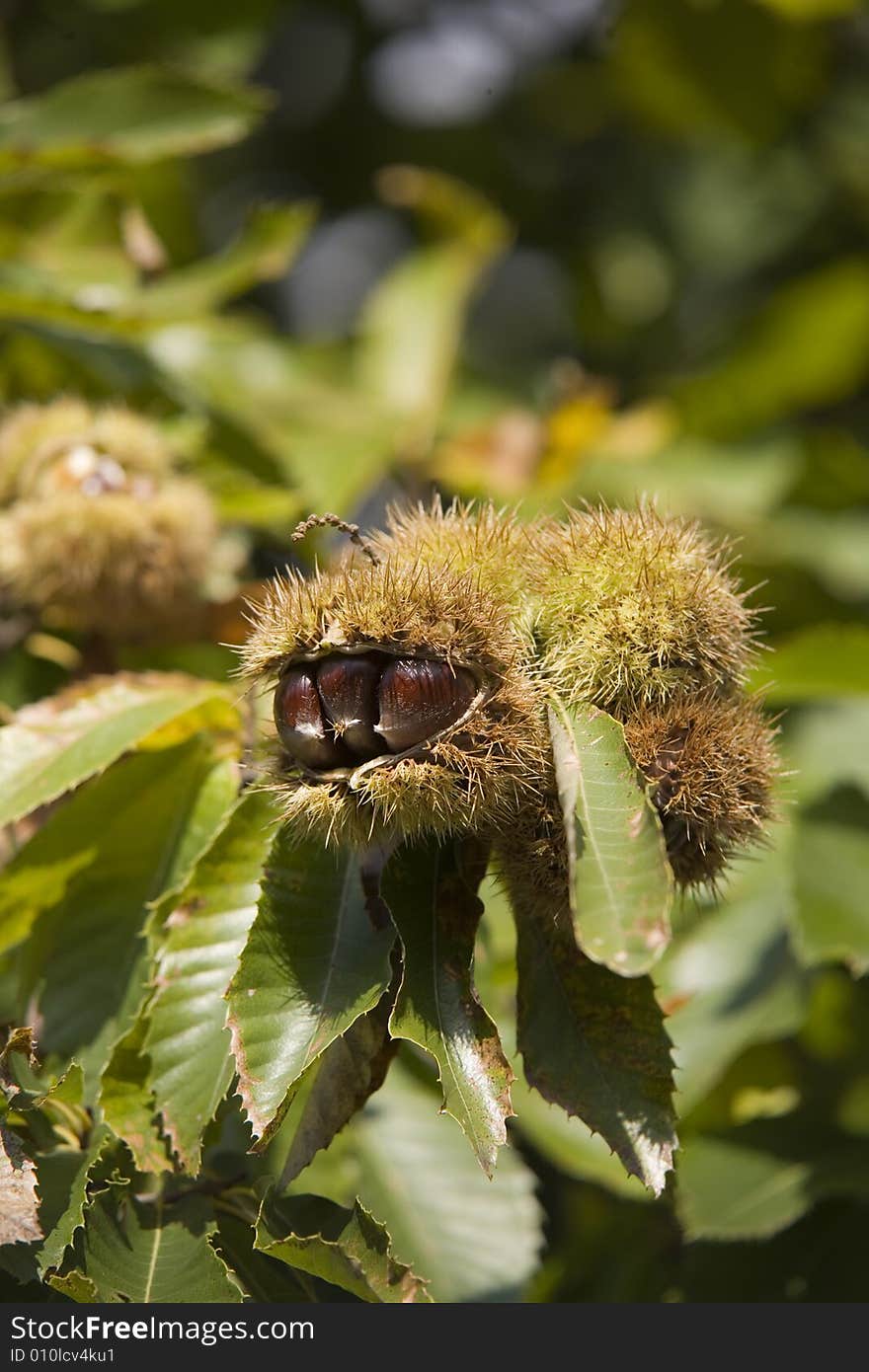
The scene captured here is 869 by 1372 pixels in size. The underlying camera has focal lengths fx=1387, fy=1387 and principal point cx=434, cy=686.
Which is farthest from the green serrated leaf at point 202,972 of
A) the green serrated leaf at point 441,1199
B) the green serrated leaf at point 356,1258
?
the green serrated leaf at point 441,1199

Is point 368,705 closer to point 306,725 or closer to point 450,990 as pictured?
point 306,725

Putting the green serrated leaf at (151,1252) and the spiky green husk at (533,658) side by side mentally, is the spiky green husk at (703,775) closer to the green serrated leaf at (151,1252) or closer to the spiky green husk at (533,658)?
the spiky green husk at (533,658)

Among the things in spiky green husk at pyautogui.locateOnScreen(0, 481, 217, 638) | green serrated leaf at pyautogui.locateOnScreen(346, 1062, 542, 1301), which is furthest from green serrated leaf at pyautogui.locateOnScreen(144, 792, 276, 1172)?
spiky green husk at pyautogui.locateOnScreen(0, 481, 217, 638)

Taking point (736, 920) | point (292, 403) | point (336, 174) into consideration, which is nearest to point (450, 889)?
point (736, 920)

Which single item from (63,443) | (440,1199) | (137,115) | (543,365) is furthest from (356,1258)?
(543,365)

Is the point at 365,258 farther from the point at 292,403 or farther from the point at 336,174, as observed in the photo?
the point at 292,403
